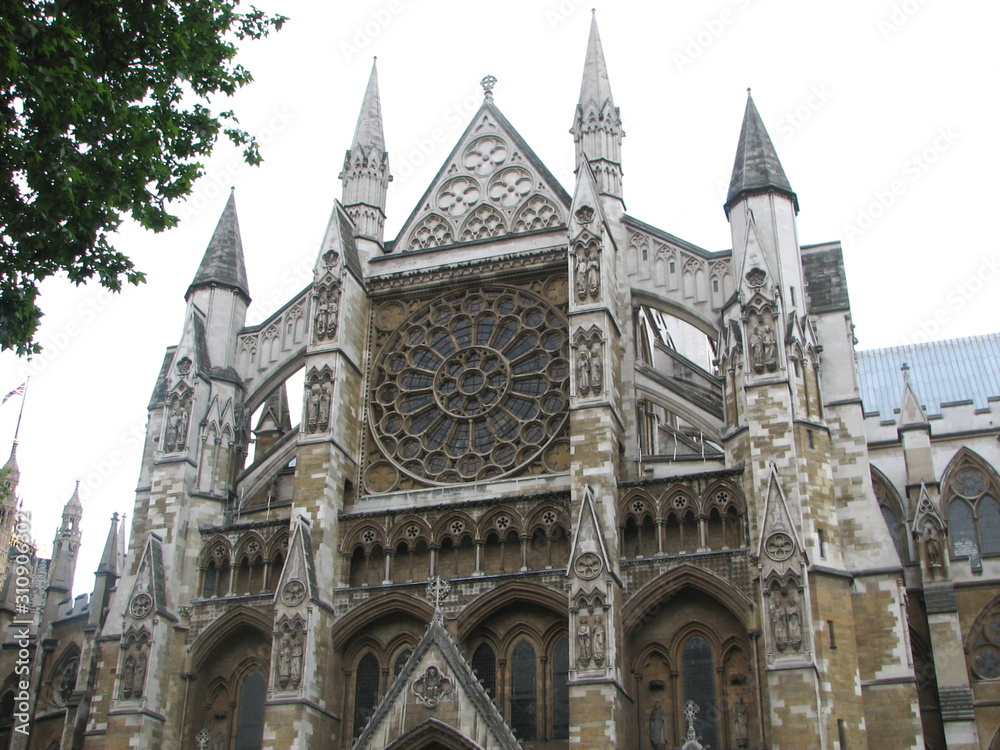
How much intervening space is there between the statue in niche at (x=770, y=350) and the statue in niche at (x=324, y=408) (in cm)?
993

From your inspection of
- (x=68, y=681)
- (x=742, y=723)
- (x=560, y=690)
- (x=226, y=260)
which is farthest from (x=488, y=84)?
(x=68, y=681)

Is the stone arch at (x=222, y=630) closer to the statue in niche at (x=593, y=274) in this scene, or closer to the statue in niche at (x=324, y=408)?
the statue in niche at (x=324, y=408)

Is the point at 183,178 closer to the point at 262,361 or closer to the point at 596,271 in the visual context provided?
the point at 596,271

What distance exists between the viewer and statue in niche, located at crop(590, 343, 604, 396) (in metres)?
24.5

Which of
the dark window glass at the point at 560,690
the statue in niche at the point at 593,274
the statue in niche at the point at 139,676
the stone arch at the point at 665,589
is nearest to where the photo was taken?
the stone arch at the point at 665,589

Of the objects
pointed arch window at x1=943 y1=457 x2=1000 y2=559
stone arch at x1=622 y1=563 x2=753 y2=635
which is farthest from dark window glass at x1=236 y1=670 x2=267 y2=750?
pointed arch window at x1=943 y1=457 x2=1000 y2=559

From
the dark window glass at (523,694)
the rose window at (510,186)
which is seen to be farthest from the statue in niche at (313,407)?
the rose window at (510,186)

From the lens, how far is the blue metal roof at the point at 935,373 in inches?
1459

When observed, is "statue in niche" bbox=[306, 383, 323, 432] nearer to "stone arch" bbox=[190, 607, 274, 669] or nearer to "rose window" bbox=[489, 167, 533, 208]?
"stone arch" bbox=[190, 607, 274, 669]

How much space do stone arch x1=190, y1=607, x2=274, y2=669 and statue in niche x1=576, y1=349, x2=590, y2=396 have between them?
27.9 feet

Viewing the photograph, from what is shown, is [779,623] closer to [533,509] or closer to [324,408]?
[533,509]

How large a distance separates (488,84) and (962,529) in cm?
1840

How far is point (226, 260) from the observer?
3047 centimetres

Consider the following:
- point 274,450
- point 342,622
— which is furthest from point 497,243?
point 342,622
